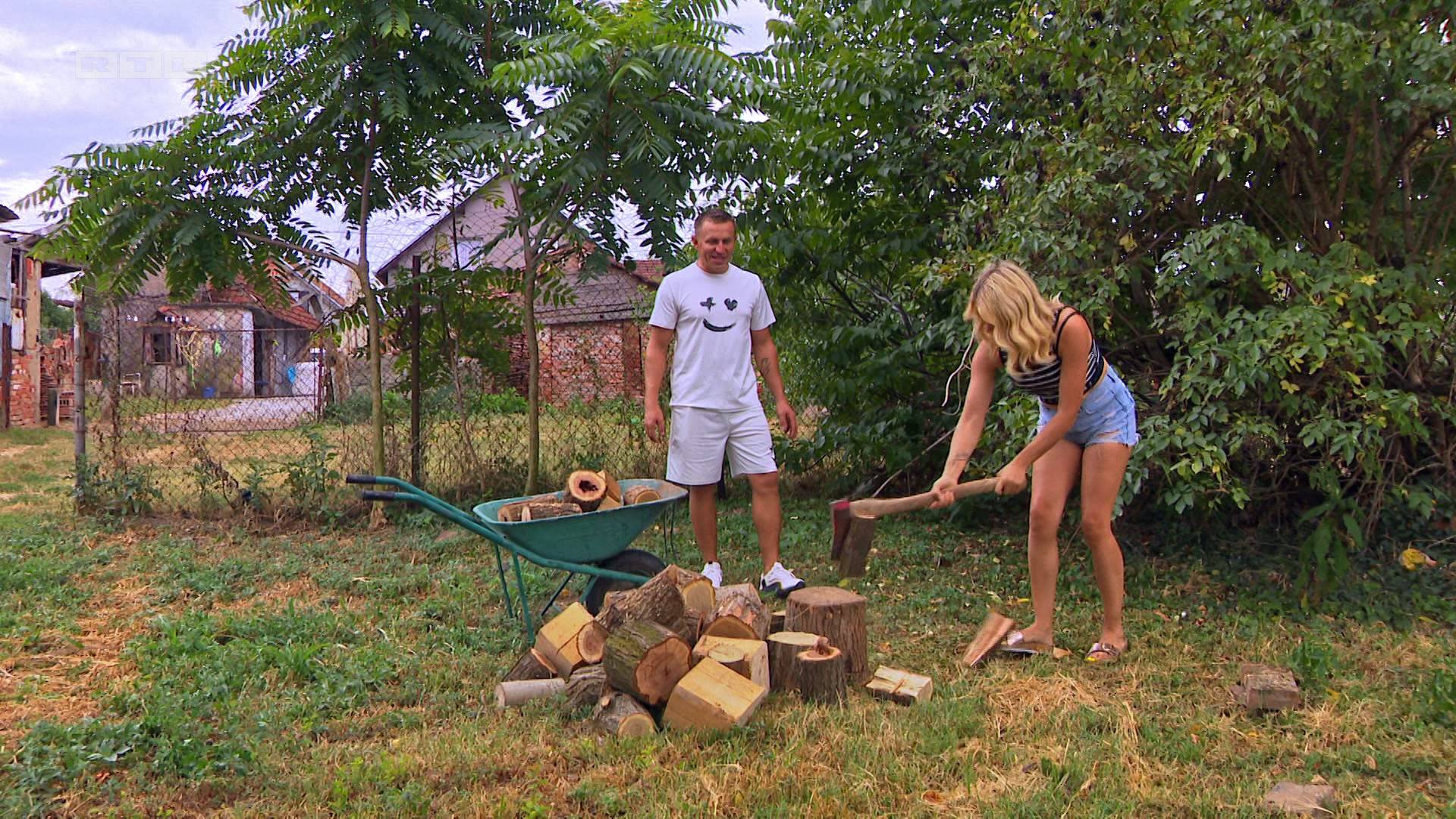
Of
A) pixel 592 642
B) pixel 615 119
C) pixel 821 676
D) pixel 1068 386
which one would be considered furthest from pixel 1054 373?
pixel 615 119

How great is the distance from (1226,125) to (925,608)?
2.46 m

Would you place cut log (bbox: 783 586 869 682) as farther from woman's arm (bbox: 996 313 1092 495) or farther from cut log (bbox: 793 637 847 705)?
woman's arm (bbox: 996 313 1092 495)

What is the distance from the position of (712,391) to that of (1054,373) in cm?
170

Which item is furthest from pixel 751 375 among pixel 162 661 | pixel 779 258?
pixel 162 661

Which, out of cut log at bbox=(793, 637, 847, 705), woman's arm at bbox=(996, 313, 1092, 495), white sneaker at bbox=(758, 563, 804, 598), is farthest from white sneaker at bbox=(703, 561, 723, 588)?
woman's arm at bbox=(996, 313, 1092, 495)

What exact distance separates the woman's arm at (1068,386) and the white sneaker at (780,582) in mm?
1408

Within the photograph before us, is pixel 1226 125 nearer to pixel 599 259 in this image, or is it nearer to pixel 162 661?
pixel 599 259

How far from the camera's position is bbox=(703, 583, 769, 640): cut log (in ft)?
11.9

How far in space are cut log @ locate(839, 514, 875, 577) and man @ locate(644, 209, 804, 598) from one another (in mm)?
775

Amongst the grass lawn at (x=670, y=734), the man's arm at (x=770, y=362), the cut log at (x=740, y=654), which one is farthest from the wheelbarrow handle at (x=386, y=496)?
the man's arm at (x=770, y=362)

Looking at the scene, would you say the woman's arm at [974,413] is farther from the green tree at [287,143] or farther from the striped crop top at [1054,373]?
the green tree at [287,143]

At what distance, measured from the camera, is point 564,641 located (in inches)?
143

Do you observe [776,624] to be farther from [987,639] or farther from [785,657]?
[987,639]

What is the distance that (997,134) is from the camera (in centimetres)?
572
